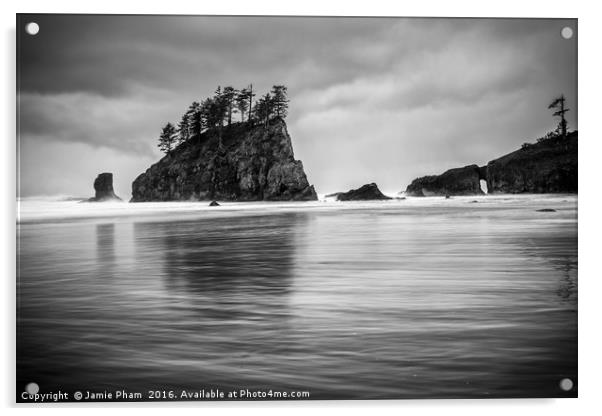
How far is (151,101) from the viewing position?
6449 millimetres

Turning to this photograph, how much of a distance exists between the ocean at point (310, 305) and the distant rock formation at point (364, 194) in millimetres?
124

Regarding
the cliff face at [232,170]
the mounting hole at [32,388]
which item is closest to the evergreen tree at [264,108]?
the cliff face at [232,170]

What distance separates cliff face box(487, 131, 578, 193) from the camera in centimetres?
618

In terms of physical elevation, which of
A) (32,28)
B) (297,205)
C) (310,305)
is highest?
(32,28)

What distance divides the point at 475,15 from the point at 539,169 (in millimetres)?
2070

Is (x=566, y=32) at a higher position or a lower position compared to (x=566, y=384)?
higher

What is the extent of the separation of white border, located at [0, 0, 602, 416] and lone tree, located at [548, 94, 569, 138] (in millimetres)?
199

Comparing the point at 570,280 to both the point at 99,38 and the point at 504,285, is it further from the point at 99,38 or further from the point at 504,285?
the point at 99,38

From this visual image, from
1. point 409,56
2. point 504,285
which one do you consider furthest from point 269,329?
point 409,56

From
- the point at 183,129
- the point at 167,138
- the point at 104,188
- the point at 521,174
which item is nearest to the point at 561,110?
the point at 521,174

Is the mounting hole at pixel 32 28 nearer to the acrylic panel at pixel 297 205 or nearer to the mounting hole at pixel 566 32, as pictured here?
the acrylic panel at pixel 297 205

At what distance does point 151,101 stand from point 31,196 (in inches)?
68.2

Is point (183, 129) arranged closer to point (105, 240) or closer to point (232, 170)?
point (232, 170)

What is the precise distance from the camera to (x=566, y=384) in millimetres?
4797
